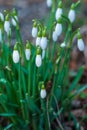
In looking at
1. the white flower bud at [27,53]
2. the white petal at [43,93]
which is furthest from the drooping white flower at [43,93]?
the white flower bud at [27,53]

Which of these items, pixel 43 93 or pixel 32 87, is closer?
pixel 43 93

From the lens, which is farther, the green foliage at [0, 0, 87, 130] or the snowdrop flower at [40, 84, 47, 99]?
the green foliage at [0, 0, 87, 130]

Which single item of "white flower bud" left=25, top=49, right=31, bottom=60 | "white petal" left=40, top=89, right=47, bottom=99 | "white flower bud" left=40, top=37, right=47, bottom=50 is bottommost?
"white petal" left=40, top=89, right=47, bottom=99

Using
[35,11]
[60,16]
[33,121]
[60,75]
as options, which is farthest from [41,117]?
[35,11]

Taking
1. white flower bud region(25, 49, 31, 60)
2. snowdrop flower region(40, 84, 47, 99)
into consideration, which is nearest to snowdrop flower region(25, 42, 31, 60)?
white flower bud region(25, 49, 31, 60)

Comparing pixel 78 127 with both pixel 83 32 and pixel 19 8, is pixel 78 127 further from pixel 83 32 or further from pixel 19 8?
pixel 19 8

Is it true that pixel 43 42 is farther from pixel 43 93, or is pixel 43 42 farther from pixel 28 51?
pixel 43 93

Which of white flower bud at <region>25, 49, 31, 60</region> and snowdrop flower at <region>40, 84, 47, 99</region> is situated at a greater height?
white flower bud at <region>25, 49, 31, 60</region>

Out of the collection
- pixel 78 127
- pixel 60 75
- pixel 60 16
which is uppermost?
pixel 60 16

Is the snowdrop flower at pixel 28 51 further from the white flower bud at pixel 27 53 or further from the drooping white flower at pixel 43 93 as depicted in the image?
the drooping white flower at pixel 43 93

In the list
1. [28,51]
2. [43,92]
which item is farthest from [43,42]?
[43,92]

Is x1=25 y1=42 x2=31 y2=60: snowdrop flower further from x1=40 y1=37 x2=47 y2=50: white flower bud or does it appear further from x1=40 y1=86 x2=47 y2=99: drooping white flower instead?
x1=40 y1=86 x2=47 y2=99: drooping white flower
